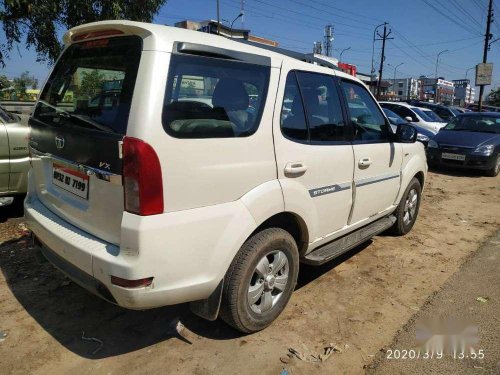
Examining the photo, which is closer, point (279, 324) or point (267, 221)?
point (267, 221)

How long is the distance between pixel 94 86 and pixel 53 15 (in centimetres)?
679

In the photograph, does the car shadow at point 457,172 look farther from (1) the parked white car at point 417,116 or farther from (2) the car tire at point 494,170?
(1) the parked white car at point 417,116

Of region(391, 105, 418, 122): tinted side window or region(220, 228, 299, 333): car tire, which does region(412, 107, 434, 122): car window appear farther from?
region(220, 228, 299, 333): car tire

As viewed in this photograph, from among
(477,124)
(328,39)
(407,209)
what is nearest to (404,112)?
(477,124)

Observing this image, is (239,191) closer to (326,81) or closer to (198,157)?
(198,157)

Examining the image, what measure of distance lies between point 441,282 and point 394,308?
2.79 ft

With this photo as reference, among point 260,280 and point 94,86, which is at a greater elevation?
point 94,86

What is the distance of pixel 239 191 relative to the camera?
2.60m

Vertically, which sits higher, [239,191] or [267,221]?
[239,191]

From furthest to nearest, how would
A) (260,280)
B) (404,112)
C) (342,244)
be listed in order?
1. (404,112)
2. (342,244)
3. (260,280)

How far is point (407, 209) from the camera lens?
523cm

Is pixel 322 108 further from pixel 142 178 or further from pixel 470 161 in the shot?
pixel 470 161

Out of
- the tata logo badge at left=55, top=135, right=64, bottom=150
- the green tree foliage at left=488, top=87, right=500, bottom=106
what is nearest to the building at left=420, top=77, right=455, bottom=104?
the green tree foliage at left=488, top=87, right=500, bottom=106

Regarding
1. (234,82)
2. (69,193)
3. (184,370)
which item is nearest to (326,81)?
(234,82)
